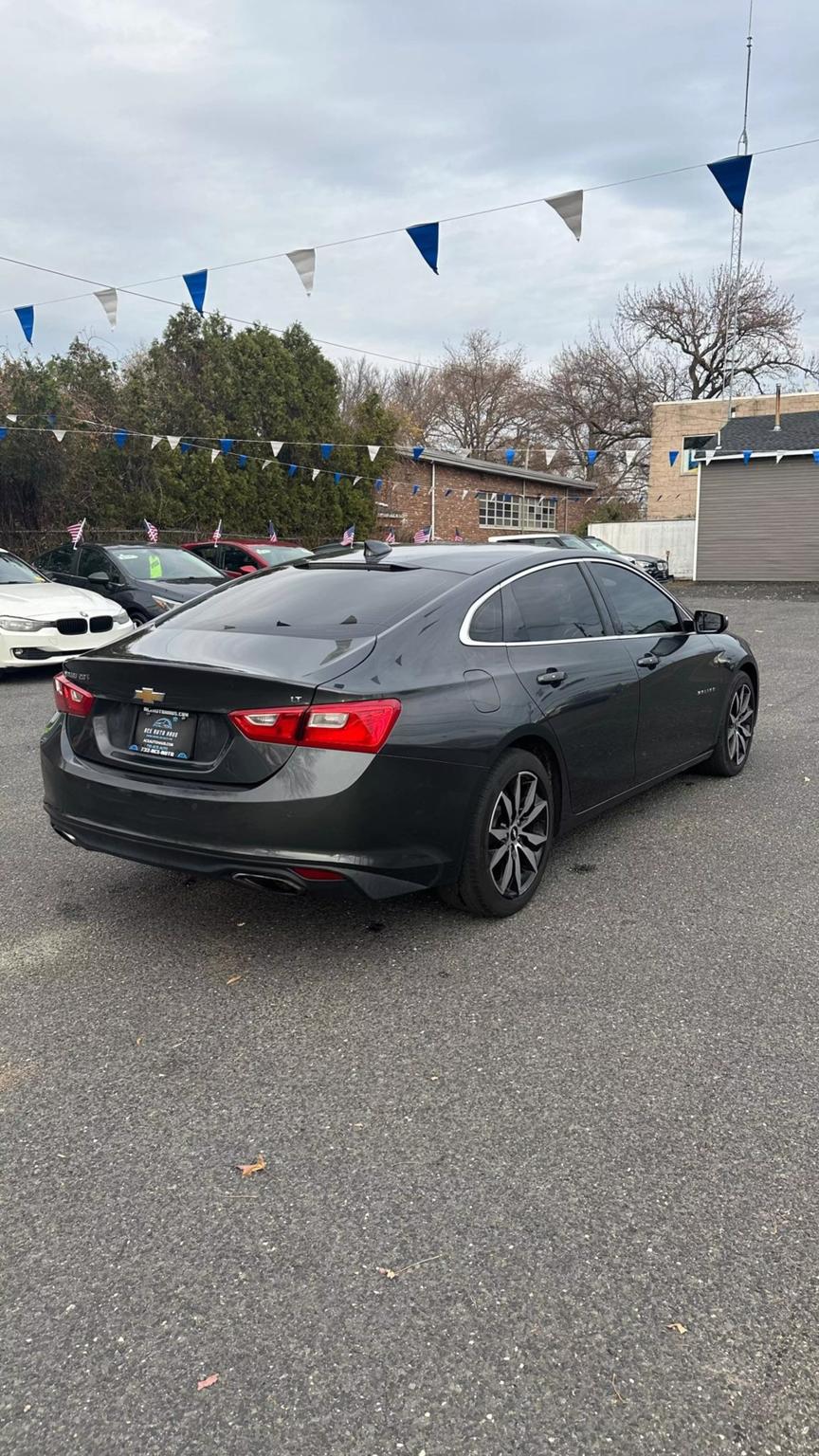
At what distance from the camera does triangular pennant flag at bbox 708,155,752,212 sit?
877 cm

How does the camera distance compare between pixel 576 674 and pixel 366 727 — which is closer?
pixel 366 727

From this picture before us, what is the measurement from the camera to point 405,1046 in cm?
292

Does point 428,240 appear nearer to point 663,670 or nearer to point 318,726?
point 663,670

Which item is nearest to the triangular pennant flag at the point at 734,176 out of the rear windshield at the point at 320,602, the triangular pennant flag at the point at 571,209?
the triangular pennant flag at the point at 571,209

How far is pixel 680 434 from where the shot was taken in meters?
37.1

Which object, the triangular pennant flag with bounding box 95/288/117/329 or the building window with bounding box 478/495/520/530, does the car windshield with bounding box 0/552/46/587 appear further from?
the building window with bounding box 478/495/520/530

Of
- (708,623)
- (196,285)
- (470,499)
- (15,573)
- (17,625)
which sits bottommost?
(17,625)

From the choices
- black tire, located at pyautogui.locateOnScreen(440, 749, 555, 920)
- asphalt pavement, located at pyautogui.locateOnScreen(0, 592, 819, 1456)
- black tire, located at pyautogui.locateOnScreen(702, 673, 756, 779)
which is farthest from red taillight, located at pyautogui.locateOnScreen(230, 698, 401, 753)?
black tire, located at pyautogui.locateOnScreen(702, 673, 756, 779)

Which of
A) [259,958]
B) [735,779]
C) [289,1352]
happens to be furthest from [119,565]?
[289,1352]

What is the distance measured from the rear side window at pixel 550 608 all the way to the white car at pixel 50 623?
6.04 meters

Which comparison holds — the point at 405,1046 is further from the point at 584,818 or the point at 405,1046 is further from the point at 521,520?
the point at 521,520

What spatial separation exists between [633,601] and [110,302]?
10.9 meters

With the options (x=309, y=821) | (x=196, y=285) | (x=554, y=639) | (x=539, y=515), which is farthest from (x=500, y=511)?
(x=309, y=821)

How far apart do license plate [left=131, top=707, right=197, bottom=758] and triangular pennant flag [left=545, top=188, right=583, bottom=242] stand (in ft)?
27.7
